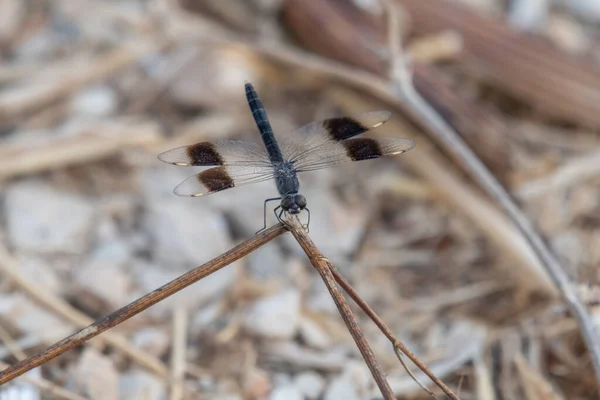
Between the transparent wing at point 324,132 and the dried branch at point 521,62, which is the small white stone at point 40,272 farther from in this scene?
the dried branch at point 521,62

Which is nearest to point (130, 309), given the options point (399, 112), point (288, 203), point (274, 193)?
point (288, 203)

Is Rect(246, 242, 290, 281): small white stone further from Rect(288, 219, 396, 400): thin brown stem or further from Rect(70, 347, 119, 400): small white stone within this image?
Rect(288, 219, 396, 400): thin brown stem

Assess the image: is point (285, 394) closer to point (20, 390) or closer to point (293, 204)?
point (293, 204)

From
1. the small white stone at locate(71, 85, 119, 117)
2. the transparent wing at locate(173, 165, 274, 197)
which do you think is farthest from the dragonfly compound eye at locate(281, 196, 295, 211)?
the small white stone at locate(71, 85, 119, 117)

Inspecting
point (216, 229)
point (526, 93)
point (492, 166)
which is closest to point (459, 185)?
point (492, 166)

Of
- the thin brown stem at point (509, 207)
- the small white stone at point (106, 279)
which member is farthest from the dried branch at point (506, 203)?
the small white stone at point (106, 279)

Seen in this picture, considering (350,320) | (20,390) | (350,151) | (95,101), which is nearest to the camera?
(350,320)
